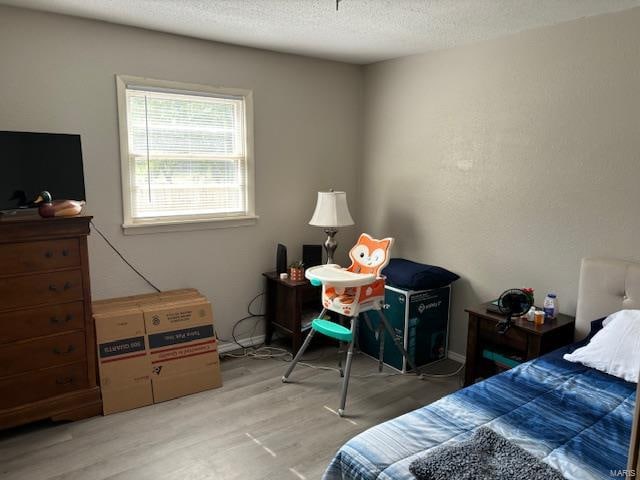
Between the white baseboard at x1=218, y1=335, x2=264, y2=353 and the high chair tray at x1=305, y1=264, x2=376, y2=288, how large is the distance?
1.15m

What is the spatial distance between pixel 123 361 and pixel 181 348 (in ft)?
1.20

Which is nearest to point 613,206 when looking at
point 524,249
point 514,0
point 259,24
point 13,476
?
point 524,249

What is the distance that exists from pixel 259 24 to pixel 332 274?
1675mm

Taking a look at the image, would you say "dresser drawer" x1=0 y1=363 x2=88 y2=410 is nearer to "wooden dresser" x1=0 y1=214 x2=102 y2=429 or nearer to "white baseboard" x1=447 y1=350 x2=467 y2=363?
"wooden dresser" x1=0 y1=214 x2=102 y2=429

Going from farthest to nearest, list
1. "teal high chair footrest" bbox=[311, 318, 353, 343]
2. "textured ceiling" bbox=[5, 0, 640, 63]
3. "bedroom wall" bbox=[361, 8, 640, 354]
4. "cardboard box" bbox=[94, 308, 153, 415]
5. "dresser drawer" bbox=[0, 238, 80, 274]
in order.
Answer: "teal high chair footrest" bbox=[311, 318, 353, 343]
"cardboard box" bbox=[94, 308, 153, 415]
"bedroom wall" bbox=[361, 8, 640, 354]
"textured ceiling" bbox=[5, 0, 640, 63]
"dresser drawer" bbox=[0, 238, 80, 274]

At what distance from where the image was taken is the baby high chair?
2920mm

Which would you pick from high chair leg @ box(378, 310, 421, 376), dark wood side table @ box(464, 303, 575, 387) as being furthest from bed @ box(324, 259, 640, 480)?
high chair leg @ box(378, 310, 421, 376)

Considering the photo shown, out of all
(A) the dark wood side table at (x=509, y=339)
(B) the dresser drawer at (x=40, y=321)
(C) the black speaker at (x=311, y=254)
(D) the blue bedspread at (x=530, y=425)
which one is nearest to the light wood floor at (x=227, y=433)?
(A) the dark wood side table at (x=509, y=339)

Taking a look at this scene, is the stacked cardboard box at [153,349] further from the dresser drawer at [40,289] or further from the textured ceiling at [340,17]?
the textured ceiling at [340,17]

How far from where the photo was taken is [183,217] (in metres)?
Answer: 3.50

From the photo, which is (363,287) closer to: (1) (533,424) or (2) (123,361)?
(1) (533,424)

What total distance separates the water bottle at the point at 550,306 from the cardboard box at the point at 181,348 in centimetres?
219

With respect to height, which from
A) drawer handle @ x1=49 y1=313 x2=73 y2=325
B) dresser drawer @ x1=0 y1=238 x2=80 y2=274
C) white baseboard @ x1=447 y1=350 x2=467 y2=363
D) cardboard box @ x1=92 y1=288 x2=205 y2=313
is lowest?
white baseboard @ x1=447 y1=350 x2=467 y2=363

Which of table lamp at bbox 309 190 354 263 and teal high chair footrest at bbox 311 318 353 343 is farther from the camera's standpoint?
table lamp at bbox 309 190 354 263
